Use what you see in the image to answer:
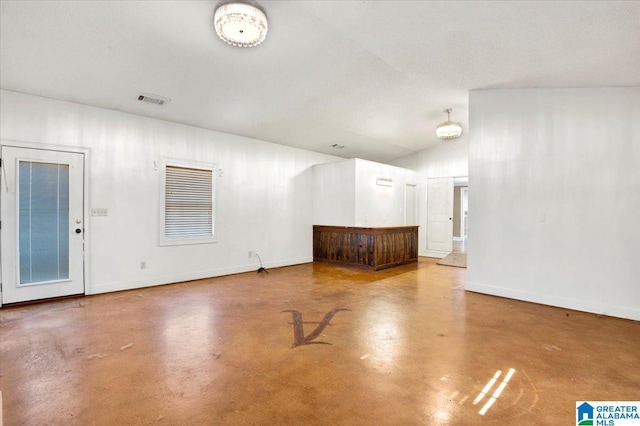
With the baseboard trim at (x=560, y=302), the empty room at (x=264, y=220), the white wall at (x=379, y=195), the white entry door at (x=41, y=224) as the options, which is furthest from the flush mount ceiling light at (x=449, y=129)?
the white entry door at (x=41, y=224)

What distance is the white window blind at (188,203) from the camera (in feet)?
17.8

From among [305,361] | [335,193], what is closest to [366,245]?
[335,193]

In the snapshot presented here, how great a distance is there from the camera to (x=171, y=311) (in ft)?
12.7

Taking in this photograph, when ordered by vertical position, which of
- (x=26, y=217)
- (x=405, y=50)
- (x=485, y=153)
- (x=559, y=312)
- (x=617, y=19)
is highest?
(x=405, y=50)

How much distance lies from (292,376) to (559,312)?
12.1 feet

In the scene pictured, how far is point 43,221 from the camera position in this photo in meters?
4.25

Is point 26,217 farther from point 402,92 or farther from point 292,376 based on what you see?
point 402,92

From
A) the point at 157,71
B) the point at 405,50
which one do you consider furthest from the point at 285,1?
the point at 157,71

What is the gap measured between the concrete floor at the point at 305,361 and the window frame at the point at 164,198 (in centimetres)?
128

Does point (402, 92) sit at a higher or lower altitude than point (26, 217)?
higher

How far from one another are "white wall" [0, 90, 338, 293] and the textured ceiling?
0.33m

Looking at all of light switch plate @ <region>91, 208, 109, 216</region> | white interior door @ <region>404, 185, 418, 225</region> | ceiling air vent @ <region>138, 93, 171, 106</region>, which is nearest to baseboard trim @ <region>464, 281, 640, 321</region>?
white interior door @ <region>404, 185, 418, 225</region>

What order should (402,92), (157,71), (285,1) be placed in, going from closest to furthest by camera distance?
1. (285,1)
2. (157,71)
3. (402,92)

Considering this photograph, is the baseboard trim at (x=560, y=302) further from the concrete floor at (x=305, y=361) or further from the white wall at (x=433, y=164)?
the white wall at (x=433, y=164)
